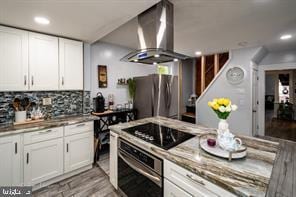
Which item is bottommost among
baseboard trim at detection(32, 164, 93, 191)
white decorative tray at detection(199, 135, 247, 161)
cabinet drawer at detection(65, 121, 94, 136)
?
baseboard trim at detection(32, 164, 93, 191)

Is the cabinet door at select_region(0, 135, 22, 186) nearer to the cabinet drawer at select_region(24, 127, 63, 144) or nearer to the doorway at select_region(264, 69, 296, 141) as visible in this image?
the cabinet drawer at select_region(24, 127, 63, 144)

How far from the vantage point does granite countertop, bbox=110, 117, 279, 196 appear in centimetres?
85

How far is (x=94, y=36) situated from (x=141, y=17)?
1.11m

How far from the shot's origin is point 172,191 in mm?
1207

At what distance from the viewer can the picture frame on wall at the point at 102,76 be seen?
3.39 metres

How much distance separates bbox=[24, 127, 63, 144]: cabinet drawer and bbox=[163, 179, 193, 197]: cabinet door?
1.82 m

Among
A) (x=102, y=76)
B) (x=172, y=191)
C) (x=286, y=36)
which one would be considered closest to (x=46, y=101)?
(x=102, y=76)

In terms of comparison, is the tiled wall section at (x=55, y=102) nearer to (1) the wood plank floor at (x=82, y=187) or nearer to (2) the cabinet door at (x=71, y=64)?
(2) the cabinet door at (x=71, y=64)

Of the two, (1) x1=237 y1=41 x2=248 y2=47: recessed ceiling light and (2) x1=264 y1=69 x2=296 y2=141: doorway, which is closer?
(1) x1=237 y1=41 x2=248 y2=47: recessed ceiling light

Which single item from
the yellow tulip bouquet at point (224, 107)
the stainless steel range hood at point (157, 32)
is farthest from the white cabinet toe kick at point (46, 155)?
the yellow tulip bouquet at point (224, 107)

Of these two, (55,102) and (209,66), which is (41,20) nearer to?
(55,102)

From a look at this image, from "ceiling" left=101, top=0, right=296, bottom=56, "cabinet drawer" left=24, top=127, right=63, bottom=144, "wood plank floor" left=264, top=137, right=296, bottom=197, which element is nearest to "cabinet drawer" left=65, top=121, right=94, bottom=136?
"cabinet drawer" left=24, top=127, right=63, bottom=144

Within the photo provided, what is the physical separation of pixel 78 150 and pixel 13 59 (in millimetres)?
1672

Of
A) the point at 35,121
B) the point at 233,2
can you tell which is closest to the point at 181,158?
the point at 233,2
